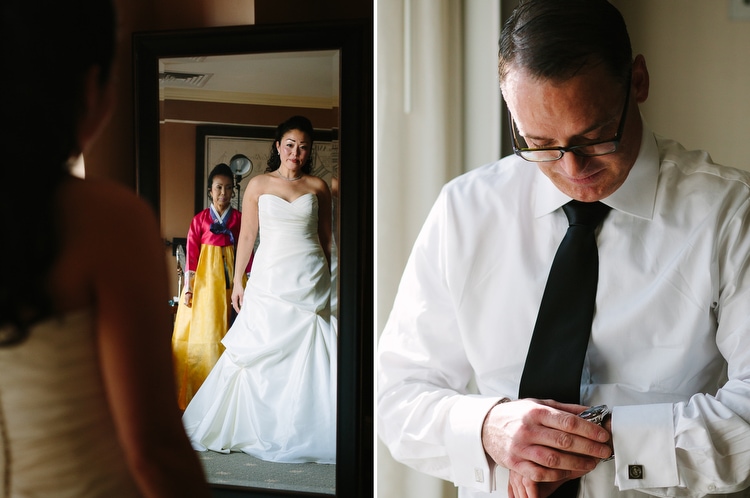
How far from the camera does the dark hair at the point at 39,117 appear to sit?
440mm

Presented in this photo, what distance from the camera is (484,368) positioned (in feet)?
4.87

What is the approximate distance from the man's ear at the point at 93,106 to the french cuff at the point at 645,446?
103 centimetres

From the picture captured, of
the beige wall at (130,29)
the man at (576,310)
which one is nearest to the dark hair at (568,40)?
the man at (576,310)

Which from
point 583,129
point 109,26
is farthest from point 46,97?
point 583,129

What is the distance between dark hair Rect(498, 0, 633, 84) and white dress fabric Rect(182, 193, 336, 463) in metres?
1.35

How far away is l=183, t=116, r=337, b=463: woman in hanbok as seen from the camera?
252cm

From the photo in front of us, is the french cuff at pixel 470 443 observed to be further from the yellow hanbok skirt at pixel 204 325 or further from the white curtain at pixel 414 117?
the yellow hanbok skirt at pixel 204 325

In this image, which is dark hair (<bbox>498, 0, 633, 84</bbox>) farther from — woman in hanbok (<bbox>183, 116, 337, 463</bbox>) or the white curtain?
woman in hanbok (<bbox>183, 116, 337, 463</bbox>)

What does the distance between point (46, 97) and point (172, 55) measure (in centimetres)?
230

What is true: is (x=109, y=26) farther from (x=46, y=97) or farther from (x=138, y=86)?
(x=138, y=86)

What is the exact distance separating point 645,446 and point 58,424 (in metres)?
1.01

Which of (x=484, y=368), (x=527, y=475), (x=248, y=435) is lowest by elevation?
(x=248, y=435)

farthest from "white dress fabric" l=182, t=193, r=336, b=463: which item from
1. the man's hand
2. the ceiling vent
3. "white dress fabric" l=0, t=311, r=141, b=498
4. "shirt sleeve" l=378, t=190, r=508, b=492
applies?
"white dress fabric" l=0, t=311, r=141, b=498

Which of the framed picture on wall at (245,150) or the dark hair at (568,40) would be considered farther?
the framed picture on wall at (245,150)
